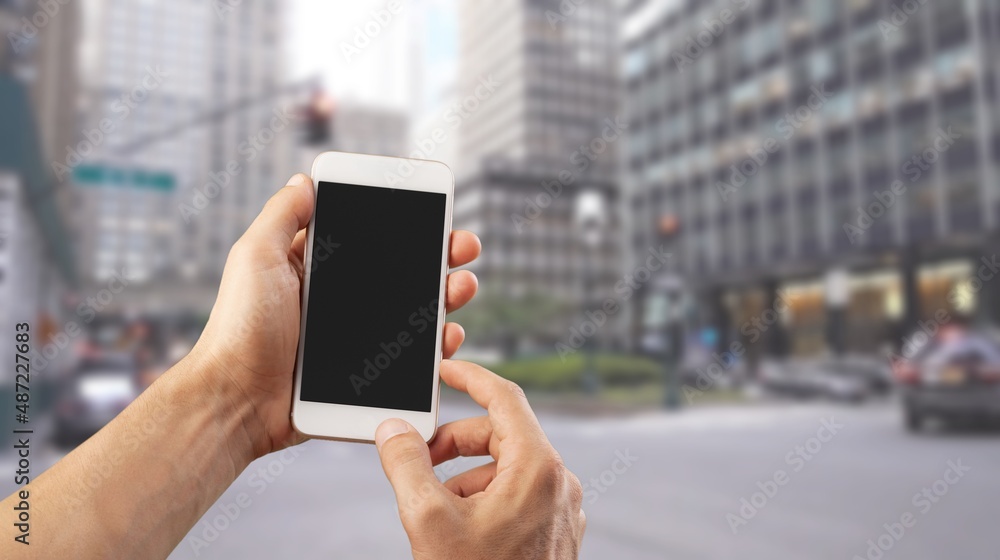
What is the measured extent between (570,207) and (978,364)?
66.4 m

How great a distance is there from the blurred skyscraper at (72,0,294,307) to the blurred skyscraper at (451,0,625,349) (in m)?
23.2

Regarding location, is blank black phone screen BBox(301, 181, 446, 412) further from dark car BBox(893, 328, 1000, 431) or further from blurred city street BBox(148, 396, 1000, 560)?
dark car BBox(893, 328, 1000, 431)

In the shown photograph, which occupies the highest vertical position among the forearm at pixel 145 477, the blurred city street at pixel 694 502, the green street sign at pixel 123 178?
the green street sign at pixel 123 178

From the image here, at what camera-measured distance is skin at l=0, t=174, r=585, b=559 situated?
1.32m

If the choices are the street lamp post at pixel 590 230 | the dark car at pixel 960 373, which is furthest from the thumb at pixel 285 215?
the street lamp post at pixel 590 230

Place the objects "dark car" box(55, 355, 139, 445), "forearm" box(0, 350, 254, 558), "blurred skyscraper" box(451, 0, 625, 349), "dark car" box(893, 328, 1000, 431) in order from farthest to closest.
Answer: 1. "blurred skyscraper" box(451, 0, 625, 349)
2. "dark car" box(893, 328, 1000, 431)
3. "dark car" box(55, 355, 139, 445)
4. "forearm" box(0, 350, 254, 558)

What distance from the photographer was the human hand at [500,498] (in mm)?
1282

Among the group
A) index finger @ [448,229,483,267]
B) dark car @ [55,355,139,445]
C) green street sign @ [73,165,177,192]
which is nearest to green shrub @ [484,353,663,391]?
dark car @ [55,355,139,445]

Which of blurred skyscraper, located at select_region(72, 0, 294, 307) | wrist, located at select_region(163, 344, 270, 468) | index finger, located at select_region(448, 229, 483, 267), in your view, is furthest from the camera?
blurred skyscraper, located at select_region(72, 0, 294, 307)

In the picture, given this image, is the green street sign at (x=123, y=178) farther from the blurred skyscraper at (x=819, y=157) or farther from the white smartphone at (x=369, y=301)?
the blurred skyscraper at (x=819, y=157)

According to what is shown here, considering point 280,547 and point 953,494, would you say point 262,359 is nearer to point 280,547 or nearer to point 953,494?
point 280,547

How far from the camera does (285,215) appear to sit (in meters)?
1.90

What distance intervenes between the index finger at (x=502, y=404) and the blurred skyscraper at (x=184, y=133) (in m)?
69.8

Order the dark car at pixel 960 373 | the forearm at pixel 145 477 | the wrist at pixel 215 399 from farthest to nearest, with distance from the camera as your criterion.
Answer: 1. the dark car at pixel 960 373
2. the wrist at pixel 215 399
3. the forearm at pixel 145 477
